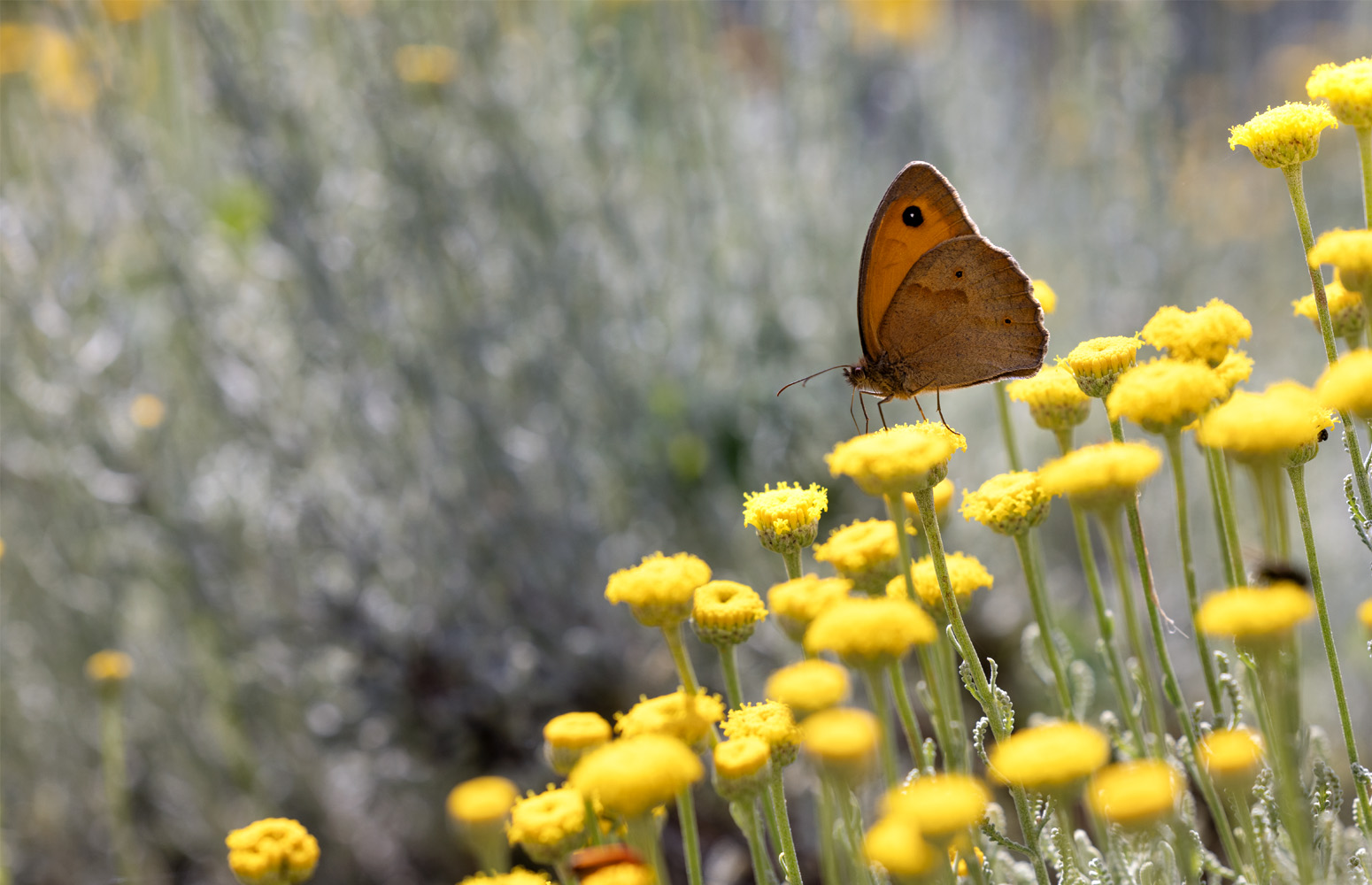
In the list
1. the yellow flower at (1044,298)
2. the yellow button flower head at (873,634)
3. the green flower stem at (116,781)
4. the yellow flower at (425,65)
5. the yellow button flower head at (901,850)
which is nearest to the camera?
the yellow button flower head at (901,850)

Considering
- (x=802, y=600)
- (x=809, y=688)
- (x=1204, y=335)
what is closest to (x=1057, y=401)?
(x=1204, y=335)

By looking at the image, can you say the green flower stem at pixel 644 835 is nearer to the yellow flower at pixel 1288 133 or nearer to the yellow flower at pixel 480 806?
the yellow flower at pixel 480 806

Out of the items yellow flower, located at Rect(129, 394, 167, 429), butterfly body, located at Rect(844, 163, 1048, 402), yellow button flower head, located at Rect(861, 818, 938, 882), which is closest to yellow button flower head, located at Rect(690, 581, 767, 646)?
yellow button flower head, located at Rect(861, 818, 938, 882)

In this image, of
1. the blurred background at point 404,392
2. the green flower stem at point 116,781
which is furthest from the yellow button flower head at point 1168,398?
the green flower stem at point 116,781

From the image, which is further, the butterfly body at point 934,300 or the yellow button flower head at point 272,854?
the butterfly body at point 934,300

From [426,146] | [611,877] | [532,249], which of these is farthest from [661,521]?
[611,877]

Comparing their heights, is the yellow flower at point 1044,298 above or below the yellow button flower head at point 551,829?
above

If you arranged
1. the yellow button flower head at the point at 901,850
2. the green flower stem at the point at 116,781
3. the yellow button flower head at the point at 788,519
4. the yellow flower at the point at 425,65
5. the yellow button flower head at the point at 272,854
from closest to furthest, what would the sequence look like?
1. the yellow button flower head at the point at 901,850
2. the yellow button flower head at the point at 272,854
3. the yellow button flower head at the point at 788,519
4. the green flower stem at the point at 116,781
5. the yellow flower at the point at 425,65
